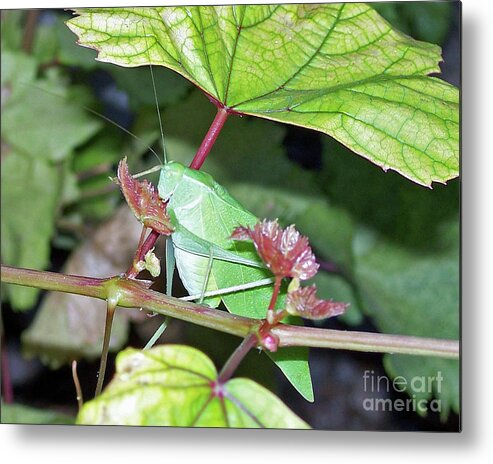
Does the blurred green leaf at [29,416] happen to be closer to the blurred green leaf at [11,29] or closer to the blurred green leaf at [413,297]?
the blurred green leaf at [413,297]

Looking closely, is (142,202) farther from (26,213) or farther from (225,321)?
(26,213)

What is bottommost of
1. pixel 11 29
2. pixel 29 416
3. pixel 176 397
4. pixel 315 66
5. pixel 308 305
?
pixel 29 416

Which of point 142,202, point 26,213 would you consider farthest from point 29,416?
point 142,202

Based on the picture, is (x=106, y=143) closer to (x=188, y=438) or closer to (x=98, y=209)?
(x=98, y=209)

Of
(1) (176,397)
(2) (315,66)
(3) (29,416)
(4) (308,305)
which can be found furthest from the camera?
(3) (29,416)

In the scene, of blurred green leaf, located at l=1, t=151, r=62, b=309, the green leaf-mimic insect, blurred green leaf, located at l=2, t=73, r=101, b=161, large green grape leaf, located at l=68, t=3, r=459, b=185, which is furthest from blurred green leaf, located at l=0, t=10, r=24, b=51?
the green leaf-mimic insect

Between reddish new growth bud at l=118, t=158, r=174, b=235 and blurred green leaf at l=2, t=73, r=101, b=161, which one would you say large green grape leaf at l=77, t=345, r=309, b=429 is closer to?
reddish new growth bud at l=118, t=158, r=174, b=235
